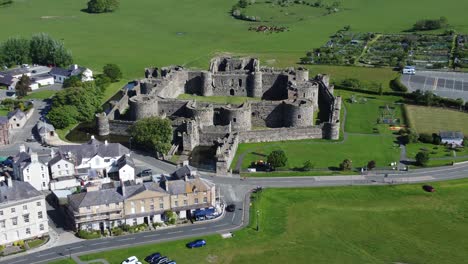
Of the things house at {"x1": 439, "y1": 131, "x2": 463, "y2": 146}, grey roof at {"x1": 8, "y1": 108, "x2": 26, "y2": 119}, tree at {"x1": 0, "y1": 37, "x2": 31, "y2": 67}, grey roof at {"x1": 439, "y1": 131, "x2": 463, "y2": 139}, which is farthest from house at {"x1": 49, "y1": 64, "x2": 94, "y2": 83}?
house at {"x1": 439, "y1": 131, "x2": 463, "y2": 146}

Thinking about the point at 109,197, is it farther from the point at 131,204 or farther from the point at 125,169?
the point at 125,169

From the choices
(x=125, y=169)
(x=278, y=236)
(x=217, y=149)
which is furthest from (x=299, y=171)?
(x=125, y=169)

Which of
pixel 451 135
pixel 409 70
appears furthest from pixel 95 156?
pixel 409 70

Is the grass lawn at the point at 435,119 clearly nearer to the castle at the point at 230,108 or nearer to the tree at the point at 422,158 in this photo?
the castle at the point at 230,108

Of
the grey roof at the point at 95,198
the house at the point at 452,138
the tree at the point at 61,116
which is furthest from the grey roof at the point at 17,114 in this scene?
the house at the point at 452,138

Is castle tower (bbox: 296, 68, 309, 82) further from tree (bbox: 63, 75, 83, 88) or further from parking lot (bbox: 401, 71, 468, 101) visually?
tree (bbox: 63, 75, 83, 88)

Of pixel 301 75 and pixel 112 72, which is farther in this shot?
pixel 112 72

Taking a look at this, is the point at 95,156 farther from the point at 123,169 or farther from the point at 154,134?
the point at 154,134
